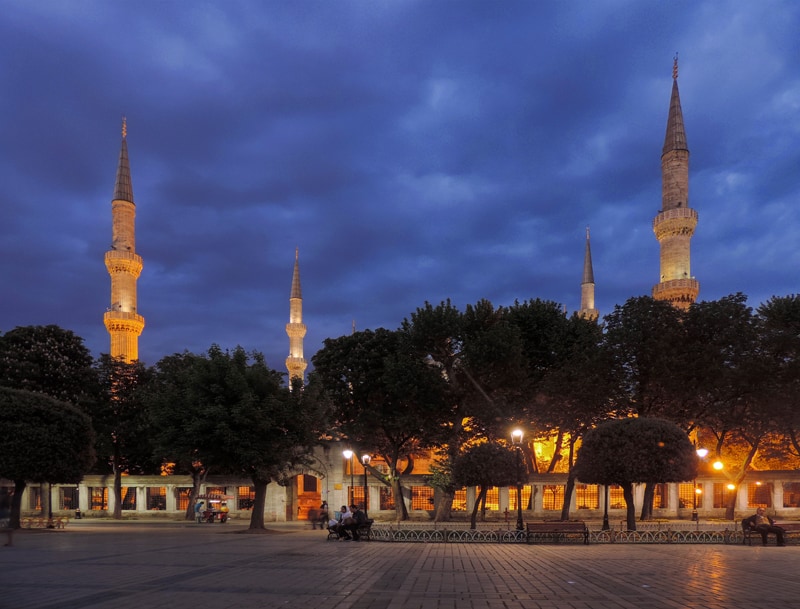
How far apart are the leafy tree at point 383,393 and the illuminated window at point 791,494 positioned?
22909 millimetres

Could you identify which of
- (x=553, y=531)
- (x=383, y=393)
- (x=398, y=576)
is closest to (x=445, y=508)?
(x=383, y=393)

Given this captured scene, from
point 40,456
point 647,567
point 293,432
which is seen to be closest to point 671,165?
point 293,432

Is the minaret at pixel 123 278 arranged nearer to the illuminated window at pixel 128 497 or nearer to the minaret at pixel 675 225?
the illuminated window at pixel 128 497

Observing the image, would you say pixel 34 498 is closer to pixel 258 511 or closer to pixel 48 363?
pixel 48 363

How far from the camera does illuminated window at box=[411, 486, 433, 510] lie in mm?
41250

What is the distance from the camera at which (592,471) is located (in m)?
25.5

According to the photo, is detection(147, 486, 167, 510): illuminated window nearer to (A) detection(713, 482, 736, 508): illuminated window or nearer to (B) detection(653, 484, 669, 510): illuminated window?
(B) detection(653, 484, 669, 510): illuminated window

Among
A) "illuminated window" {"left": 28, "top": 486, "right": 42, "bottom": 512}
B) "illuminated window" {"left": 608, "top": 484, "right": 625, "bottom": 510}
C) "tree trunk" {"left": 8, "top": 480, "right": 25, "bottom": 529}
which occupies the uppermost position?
"tree trunk" {"left": 8, "top": 480, "right": 25, "bottom": 529}

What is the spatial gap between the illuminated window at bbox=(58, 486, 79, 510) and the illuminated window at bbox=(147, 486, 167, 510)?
559cm

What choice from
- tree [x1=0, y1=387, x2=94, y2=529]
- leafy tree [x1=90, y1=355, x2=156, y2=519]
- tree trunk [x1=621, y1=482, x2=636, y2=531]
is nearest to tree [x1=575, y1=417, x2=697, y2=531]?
tree trunk [x1=621, y1=482, x2=636, y2=531]

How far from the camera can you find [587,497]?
4041 centimetres

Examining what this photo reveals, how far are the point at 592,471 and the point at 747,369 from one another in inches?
514

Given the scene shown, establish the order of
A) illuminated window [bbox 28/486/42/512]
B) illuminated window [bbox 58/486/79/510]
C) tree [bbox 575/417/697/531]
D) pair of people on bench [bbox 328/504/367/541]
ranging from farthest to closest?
1. illuminated window [bbox 28/486/42/512]
2. illuminated window [bbox 58/486/79/510]
3. tree [bbox 575/417/697/531]
4. pair of people on bench [bbox 328/504/367/541]

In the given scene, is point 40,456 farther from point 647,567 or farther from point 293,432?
point 647,567
